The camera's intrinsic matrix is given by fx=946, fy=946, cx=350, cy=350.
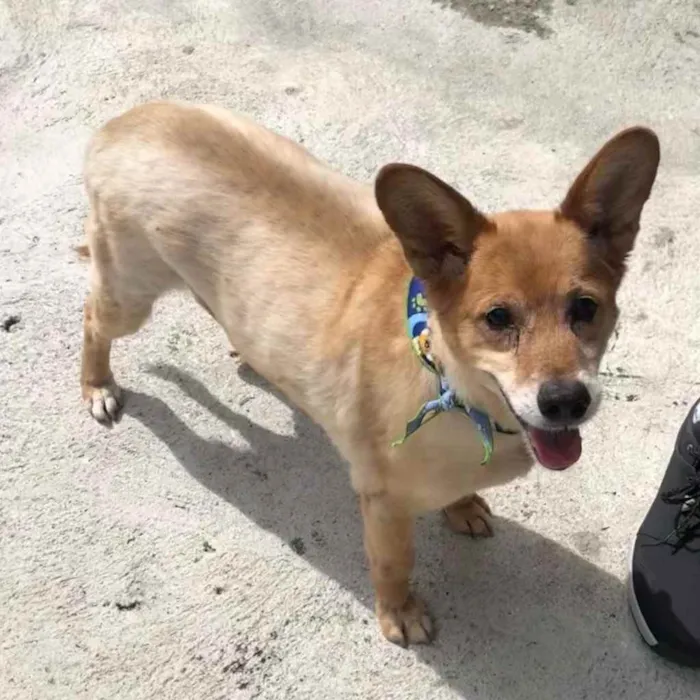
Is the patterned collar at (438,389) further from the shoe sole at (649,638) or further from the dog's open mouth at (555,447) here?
the shoe sole at (649,638)

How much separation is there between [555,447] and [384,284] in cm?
64

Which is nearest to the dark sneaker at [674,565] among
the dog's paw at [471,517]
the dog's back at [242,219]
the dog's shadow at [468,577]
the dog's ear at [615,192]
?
the dog's shadow at [468,577]

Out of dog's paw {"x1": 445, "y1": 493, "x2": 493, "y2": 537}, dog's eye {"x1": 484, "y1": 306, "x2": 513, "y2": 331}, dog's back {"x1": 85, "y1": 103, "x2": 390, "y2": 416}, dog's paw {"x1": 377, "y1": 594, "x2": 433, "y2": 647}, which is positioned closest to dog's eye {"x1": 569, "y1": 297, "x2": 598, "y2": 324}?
dog's eye {"x1": 484, "y1": 306, "x2": 513, "y2": 331}

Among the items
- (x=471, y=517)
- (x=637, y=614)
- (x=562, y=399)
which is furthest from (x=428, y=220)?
(x=637, y=614)

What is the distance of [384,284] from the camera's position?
254 centimetres

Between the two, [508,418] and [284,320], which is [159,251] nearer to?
[284,320]

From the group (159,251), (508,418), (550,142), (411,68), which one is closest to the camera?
(508,418)

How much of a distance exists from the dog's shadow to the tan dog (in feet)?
0.41

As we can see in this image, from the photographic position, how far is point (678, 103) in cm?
433

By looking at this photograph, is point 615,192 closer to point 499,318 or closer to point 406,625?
point 499,318

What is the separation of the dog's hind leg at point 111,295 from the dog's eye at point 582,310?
139 centimetres

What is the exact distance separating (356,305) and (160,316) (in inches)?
54.2

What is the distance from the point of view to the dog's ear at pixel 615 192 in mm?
2098

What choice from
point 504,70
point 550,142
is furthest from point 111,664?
point 504,70
